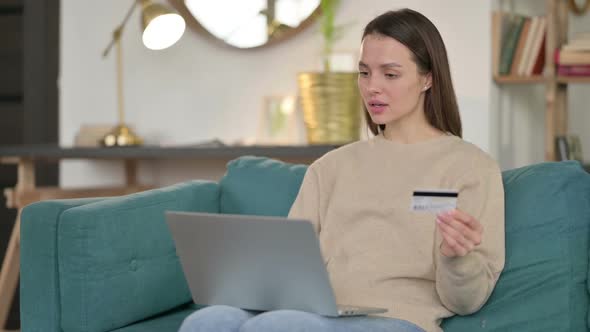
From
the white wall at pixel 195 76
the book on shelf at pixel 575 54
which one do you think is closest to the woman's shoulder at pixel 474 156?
the white wall at pixel 195 76

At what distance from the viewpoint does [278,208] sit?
→ 101 inches

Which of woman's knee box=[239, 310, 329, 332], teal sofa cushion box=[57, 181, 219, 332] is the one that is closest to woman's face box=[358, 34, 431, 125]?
woman's knee box=[239, 310, 329, 332]

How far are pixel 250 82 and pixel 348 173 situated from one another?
1763 mm

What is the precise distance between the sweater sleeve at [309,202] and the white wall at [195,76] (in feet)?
4.32

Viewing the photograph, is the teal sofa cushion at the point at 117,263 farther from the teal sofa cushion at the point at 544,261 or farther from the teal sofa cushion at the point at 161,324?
the teal sofa cushion at the point at 544,261

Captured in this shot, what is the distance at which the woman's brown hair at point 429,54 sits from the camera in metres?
2.13

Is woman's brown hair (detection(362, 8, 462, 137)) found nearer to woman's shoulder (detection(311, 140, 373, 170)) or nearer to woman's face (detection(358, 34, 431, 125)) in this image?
woman's face (detection(358, 34, 431, 125))

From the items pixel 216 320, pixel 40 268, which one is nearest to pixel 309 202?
pixel 216 320

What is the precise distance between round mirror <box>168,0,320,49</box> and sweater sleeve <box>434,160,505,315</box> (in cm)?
184

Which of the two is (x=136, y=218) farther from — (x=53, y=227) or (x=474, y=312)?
(x=474, y=312)

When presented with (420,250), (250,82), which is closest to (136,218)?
(420,250)

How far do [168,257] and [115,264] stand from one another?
0.61 feet

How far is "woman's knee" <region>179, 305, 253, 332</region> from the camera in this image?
6.12 ft

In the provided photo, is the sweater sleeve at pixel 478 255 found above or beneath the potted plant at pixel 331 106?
beneath
